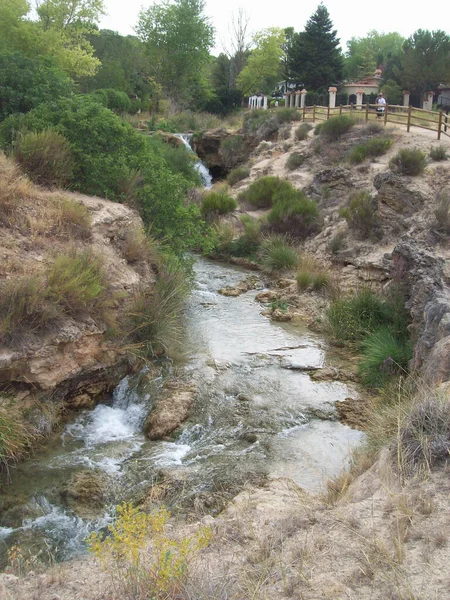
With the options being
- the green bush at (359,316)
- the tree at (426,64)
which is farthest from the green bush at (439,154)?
the tree at (426,64)

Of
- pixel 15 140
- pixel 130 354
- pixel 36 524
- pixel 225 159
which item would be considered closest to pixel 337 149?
pixel 225 159

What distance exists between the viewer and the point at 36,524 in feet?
18.8

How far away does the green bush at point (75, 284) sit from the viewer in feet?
26.0

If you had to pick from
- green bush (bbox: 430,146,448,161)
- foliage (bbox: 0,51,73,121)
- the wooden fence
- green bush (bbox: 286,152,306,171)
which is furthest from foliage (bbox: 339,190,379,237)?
foliage (bbox: 0,51,73,121)

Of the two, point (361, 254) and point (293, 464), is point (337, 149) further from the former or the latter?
point (293, 464)

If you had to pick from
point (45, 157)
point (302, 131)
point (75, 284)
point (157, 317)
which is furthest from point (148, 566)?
point (302, 131)

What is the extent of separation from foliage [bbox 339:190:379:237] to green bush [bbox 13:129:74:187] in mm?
8404

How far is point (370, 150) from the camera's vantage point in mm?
20750

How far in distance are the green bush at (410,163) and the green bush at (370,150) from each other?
274 cm

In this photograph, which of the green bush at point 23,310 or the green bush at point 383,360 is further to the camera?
the green bush at point 383,360

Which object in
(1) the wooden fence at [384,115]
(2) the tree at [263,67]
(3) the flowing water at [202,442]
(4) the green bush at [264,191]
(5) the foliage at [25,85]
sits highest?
(2) the tree at [263,67]

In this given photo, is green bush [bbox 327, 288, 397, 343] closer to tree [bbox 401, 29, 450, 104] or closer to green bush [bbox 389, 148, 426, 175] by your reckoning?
green bush [bbox 389, 148, 426, 175]

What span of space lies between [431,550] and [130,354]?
5.80m

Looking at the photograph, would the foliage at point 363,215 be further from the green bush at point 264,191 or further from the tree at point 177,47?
the tree at point 177,47
